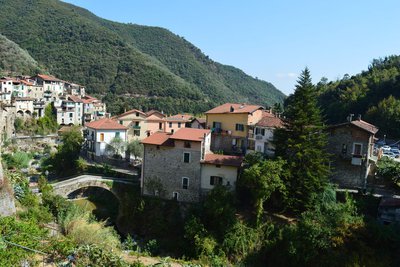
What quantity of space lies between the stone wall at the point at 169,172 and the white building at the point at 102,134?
12122mm

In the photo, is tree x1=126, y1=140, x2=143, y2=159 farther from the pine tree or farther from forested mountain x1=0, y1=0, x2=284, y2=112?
forested mountain x1=0, y1=0, x2=284, y2=112

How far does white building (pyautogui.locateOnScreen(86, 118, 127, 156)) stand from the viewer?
4362cm

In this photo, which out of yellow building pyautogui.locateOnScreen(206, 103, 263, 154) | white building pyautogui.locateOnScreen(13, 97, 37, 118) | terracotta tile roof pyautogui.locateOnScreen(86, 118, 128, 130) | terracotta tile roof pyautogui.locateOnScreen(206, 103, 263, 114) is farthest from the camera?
white building pyautogui.locateOnScreen(13, 97, 37, 118)

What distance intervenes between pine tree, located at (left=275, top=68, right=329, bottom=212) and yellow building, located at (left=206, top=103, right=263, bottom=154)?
866cm

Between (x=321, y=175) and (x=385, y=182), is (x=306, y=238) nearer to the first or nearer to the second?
(x=321, y=175)

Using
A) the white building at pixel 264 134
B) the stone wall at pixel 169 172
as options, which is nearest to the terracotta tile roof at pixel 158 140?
the stone wall at pixel 169 172

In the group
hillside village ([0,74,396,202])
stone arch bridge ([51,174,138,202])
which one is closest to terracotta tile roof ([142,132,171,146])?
hillside village ([0,74,396,202])

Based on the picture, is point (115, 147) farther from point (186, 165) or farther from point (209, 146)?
point (186, 165)

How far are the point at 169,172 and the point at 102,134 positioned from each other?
14600mm

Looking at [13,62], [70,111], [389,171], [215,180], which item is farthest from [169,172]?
[13,62]

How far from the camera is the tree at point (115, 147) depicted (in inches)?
1704

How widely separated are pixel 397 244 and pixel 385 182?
8231 mm

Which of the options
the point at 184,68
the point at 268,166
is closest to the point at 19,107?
the point at 268,166

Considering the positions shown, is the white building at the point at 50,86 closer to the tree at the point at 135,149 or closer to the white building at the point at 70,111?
the white building at the point at 70,111
